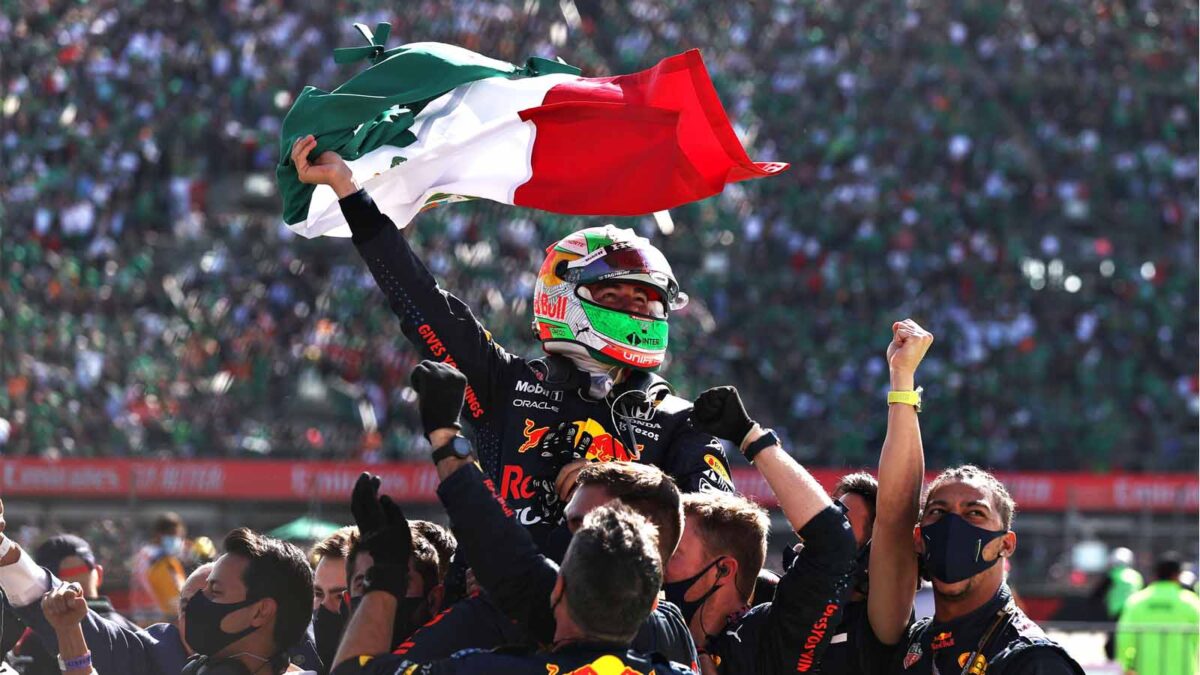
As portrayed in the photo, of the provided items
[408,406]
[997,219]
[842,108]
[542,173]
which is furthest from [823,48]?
[542,173]

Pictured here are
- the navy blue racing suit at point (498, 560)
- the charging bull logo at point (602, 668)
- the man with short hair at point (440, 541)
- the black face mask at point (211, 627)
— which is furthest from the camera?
the black face mask at point (211, 627)

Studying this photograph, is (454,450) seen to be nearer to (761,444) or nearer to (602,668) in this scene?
(602,668)

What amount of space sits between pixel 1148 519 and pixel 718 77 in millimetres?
9429

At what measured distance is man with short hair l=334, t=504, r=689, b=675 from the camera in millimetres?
3664

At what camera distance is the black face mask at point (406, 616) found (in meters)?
4.23

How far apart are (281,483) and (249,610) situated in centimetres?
1314

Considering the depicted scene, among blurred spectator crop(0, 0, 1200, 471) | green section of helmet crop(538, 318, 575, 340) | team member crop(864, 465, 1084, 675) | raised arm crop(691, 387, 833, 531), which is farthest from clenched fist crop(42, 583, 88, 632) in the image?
blurred spectator crop(0, 0, 1200, 471)

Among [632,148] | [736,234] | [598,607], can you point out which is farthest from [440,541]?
[736,234]

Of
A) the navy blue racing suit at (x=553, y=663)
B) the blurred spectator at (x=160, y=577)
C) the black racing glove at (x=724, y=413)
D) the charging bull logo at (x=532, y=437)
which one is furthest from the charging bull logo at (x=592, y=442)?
the blurred spectator at (x=160, y=577)

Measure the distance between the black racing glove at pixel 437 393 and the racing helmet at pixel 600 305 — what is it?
3.32 feet

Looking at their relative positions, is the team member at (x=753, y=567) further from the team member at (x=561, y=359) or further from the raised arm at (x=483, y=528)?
the raised arm at (x=483, y=528)

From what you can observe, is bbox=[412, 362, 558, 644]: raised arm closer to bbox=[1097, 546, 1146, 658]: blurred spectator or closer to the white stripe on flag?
the white stripe on flag

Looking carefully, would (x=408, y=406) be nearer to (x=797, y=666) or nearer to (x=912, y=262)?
(x=912, y=262)

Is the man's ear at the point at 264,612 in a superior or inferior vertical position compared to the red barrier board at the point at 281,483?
superior
